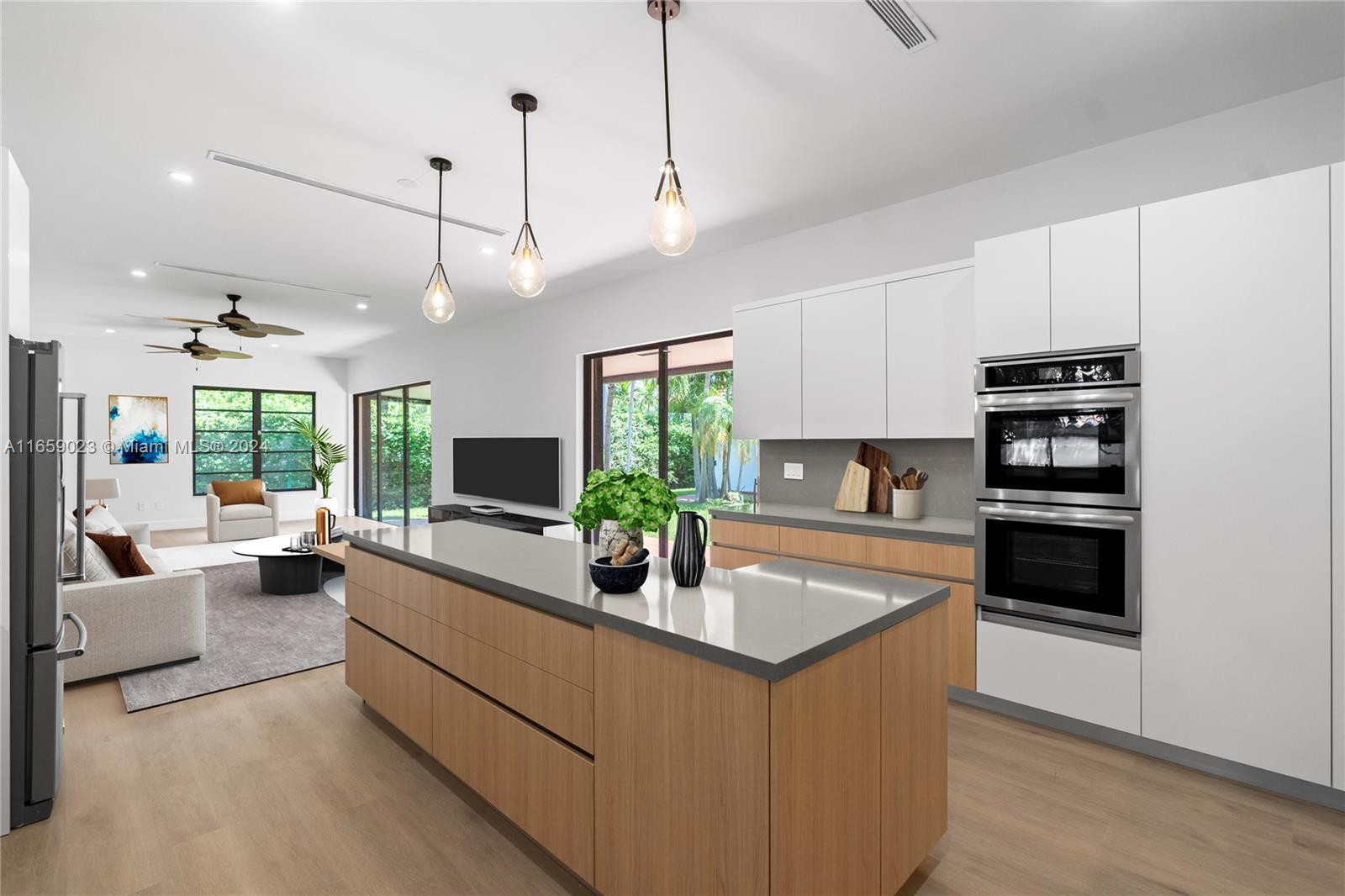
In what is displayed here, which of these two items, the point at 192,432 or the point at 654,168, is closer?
the point at 654,168

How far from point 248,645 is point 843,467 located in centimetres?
387

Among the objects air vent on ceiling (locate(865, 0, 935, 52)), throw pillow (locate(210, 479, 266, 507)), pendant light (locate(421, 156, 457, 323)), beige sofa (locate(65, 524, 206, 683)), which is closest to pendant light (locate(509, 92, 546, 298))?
pendant light (locate(421, 156, 457, 323))

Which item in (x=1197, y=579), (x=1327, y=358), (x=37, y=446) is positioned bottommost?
(x=1197, y=579)

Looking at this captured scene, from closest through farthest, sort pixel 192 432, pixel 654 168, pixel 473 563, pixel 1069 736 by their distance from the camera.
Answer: pixel 473 563
pixel 1069 736
pixel 654 168
pixel 192 432

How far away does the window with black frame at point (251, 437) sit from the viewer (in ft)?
31.7

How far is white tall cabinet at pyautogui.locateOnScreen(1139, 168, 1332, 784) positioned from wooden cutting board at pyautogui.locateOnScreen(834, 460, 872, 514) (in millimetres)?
1423

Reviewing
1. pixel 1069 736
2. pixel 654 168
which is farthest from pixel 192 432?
pixel 1069 736

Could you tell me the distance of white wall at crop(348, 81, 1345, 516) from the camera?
8.73 ft

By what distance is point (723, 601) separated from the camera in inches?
68.5

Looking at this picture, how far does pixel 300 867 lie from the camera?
6.40 feet

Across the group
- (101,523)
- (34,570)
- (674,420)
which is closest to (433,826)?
(34,570)

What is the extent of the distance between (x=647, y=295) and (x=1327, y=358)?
161 inches

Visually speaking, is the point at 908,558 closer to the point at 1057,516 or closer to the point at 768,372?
the point at 1057,516

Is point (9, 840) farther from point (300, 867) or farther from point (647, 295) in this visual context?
point (647, 295)
